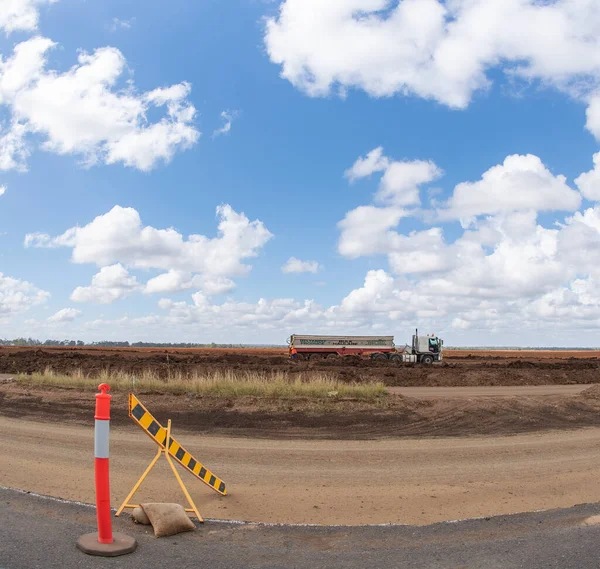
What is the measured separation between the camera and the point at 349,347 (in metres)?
49.2

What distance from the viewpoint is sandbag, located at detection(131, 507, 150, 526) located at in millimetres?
6129

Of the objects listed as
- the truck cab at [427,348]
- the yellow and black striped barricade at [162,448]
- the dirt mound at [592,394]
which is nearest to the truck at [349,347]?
the truck cab at [427,348]

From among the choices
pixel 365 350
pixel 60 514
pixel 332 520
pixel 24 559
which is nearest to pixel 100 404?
pixel 24 559

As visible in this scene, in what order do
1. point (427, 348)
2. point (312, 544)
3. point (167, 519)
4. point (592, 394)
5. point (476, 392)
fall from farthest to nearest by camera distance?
1. point (427, 348)
2. point (476, 392)
3. point (592, 394)
4. point (167, 519)
5. point (312, 544)

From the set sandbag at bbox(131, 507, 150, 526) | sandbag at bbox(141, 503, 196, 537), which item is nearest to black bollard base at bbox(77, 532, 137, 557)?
sandbag at bbox(141, 503, 196, 537)

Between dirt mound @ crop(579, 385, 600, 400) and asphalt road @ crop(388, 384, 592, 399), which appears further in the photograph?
asphalt road @ crop(388, 384, 592, 399)

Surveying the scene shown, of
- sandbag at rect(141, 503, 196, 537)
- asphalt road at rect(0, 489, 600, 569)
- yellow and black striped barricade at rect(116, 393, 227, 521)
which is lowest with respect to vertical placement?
asphalt road at rect(0, 489, 600, 569)

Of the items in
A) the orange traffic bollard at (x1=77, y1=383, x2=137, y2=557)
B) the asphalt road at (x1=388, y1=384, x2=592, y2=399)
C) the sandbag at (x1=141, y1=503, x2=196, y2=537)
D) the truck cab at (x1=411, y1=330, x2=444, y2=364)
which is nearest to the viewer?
the orange traffic bollard at (x1=77, y1=383, x2=137, y2=557)

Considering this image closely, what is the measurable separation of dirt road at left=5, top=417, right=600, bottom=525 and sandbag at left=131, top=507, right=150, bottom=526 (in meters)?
1.05

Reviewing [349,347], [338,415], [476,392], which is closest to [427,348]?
[349,347]

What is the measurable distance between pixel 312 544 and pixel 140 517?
195 centimetres

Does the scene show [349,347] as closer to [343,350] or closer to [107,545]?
[343,350]

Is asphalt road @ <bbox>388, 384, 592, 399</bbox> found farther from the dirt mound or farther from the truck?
the truck

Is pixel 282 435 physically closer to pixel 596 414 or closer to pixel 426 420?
pixel 426 420
